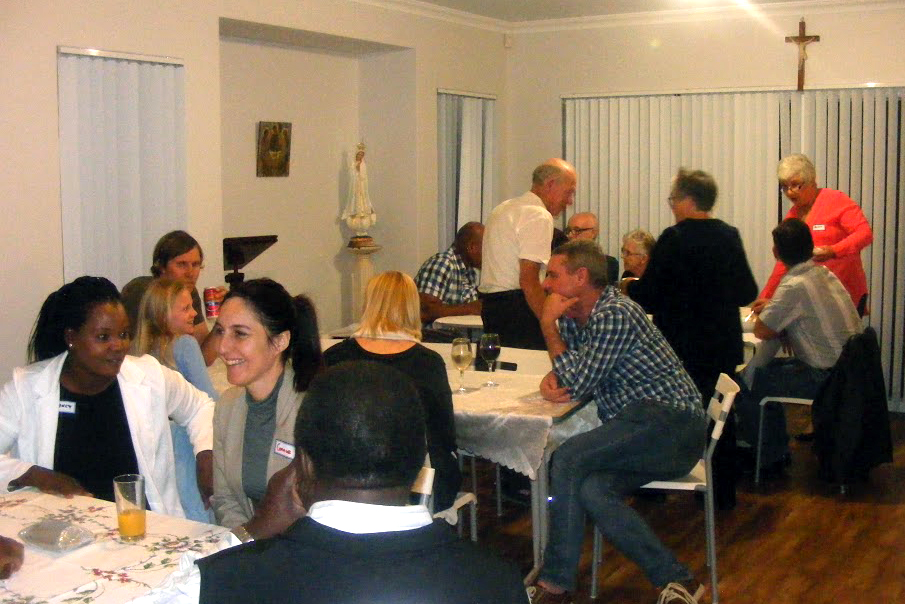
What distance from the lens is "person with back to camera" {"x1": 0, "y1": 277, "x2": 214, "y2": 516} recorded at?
275 centimetres

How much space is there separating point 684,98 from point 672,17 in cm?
58

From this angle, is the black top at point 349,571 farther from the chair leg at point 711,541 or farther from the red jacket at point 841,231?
the red jacket at point 841,231

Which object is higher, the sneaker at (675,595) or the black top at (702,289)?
the black top at (702,289)

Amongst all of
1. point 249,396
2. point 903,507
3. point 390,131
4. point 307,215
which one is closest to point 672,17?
point 390,131

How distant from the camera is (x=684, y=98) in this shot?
7.55 m

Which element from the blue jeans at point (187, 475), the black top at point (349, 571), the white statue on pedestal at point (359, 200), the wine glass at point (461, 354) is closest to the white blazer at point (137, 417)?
the blue jeans at point (187, 475)

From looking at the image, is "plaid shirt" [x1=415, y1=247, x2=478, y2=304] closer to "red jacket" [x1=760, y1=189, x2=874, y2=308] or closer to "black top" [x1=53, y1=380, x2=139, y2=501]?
"red jacket" [x1=760, y1=189, x2=874, y2=308]

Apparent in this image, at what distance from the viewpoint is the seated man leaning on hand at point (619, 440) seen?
3637mm

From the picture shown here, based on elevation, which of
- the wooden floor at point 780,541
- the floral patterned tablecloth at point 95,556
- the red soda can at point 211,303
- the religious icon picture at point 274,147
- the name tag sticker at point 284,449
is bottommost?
the wooden floor at point 780,541

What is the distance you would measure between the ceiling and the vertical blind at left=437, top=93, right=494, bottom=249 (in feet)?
2.10

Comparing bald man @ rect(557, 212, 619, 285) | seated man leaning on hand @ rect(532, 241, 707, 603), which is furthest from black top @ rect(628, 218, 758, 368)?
bald man @ rect(557, 212, 619, 285)

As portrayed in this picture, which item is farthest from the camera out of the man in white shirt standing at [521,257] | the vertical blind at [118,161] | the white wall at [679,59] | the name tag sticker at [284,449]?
the white wall at [679,59]

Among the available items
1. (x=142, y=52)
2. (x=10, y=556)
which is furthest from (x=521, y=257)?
(x=10, y=556)

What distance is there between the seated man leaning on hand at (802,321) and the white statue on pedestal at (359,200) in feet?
9.43
